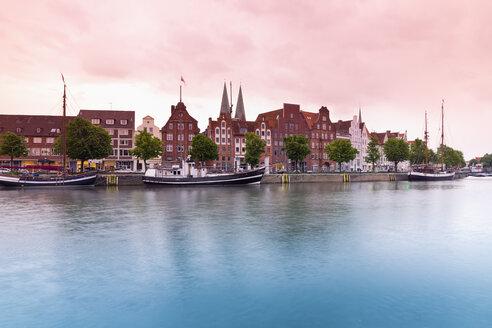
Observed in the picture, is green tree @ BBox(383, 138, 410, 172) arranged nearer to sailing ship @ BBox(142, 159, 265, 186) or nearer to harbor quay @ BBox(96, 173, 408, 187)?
harbor quay @ BBox(96, 173, 408, 187)

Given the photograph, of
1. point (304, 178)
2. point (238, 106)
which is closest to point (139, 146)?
point (304, 178)

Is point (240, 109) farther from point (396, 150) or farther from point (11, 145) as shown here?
point (11, 145)

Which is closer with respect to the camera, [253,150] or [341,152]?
[253,150]

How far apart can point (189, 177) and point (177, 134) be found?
1294 inches

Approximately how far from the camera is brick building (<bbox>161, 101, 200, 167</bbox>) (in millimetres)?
100438

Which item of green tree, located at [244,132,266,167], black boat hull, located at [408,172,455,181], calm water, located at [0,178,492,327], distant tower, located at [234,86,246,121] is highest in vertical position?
distant tower, located at [234,86,246,121]

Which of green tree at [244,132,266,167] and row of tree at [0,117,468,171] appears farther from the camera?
green tree at [244,132,266,167]

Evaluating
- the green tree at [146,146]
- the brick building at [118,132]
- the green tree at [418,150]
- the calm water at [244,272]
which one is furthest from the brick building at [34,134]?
the green tree at [418,150]

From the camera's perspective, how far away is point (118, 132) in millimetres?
101875

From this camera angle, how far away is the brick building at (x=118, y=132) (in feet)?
332

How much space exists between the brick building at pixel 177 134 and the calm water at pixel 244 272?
71.3 meters

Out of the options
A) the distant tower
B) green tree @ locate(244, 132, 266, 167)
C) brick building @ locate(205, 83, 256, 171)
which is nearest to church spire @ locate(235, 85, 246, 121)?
the distant tower

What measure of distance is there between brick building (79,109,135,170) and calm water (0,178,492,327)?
73.8m

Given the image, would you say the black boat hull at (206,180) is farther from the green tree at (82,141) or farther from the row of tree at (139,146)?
the row of tree at (139,146)
